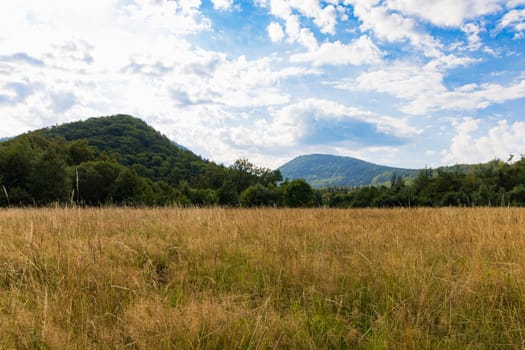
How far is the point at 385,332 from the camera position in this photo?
2.25 metres

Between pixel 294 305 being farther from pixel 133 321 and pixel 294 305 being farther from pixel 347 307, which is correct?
pixel 133 321

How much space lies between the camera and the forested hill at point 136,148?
11481 centimetres

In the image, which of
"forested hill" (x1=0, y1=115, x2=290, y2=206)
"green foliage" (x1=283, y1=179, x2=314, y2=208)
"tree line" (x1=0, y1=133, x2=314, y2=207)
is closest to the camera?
"tree line" (x1=0, y1=133, x2=314, y2=207)

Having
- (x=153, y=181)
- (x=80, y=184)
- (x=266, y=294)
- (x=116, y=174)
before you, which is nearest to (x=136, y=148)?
(x=153, y=181)

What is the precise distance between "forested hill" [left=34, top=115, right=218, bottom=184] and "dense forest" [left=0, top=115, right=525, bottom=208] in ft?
1.42

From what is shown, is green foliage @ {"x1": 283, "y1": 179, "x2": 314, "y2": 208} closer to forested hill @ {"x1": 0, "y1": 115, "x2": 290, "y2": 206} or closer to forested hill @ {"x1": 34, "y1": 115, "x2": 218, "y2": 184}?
forested hill @ {"x1": 0, "y1": 115, "x2": 290, "y2": 206}

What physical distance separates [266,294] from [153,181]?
104003mm

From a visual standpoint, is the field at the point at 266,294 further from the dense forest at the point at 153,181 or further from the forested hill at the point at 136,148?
the forested hill at the point at 136,148

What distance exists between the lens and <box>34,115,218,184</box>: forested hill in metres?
115

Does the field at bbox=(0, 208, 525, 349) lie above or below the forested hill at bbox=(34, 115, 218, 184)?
below

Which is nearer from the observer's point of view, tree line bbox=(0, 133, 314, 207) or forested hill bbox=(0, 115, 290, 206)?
tree line bbox=(0, 133, 314, 207)

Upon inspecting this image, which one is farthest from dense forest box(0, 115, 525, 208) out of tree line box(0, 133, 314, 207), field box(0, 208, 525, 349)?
field box(0, 208, 525, 349)

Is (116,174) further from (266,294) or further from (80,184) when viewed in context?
(266,294)

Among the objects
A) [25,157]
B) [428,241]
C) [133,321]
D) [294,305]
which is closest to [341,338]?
[294,305]
